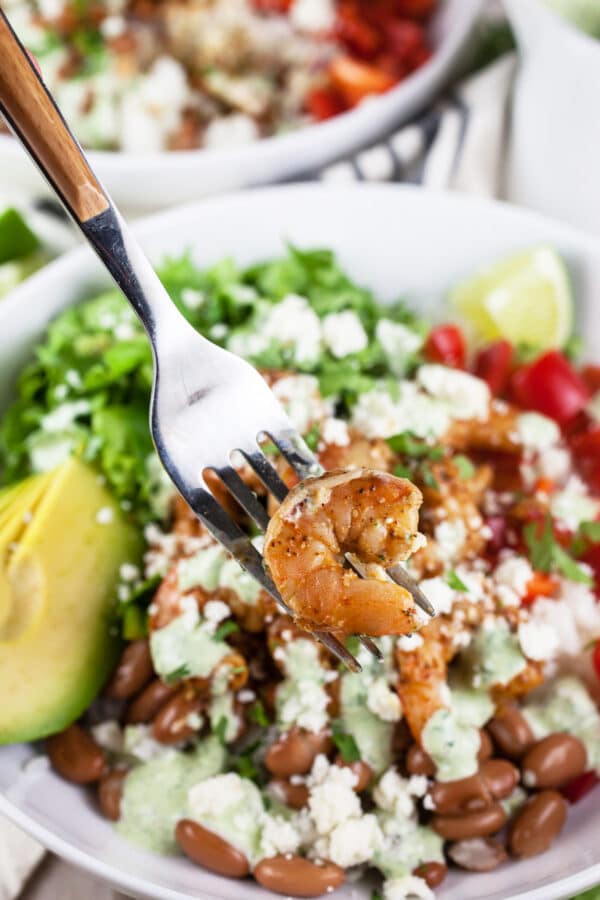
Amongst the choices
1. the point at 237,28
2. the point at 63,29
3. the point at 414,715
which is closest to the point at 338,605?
the point at 414,715

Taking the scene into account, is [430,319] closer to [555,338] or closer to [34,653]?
[555,338]

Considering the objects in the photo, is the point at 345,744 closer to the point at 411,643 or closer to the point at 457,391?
the point at 411,643

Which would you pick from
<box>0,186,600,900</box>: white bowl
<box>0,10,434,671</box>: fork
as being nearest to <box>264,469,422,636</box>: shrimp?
<box>0,10,434,671</box>: fork

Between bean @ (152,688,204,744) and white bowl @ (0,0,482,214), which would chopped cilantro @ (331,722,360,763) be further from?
white bowl @ (0,0,482,214)

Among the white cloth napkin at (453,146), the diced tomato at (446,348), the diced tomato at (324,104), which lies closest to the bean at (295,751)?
the diced tomato at (446,348)

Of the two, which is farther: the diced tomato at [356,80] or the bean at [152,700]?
the diced tomato at [356,80]

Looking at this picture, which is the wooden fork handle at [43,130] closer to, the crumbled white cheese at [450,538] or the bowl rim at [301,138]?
the crumbled white cheese at [450,538]
